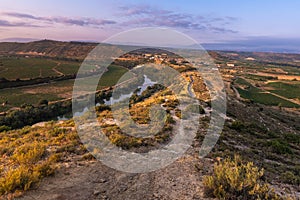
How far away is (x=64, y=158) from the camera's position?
8.95m

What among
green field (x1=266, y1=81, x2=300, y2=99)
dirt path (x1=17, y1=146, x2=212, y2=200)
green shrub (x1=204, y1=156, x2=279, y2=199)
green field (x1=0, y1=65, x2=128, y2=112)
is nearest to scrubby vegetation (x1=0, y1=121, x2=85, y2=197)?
dirt path (x1=17, y1=146, x2=212, y2=200)

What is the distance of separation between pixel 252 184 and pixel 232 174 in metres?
0.57

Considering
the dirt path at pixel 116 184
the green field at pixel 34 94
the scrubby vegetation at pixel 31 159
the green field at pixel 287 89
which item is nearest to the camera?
the scrubby vegetation at pixel 31 159

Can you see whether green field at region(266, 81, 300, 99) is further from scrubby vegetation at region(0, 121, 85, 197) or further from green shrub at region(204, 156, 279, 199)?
scrubby vegetation at region(0, 121, 85, 197)

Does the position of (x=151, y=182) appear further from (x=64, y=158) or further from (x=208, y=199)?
(x=64, y=158)

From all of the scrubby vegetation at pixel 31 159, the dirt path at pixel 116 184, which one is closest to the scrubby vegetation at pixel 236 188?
the dirt path at pixel 116 184

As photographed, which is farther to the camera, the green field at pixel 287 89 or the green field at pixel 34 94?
the green field at pixel 287 89

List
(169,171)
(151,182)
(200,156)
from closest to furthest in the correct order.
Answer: (151,182) → (169,171) → (200,156)

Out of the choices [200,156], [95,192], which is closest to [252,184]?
[200,156]

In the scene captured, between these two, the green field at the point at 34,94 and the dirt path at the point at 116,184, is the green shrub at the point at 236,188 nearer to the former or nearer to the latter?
the dirt path at the point at 116,184

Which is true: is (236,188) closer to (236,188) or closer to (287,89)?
(236,188)

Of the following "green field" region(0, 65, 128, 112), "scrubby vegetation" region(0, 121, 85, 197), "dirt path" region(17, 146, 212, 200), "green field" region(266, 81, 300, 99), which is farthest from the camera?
"green field" region(266, 81, 300, 99)

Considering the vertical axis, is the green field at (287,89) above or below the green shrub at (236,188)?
below

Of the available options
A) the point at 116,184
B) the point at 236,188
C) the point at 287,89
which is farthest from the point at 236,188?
the point at 287,89
